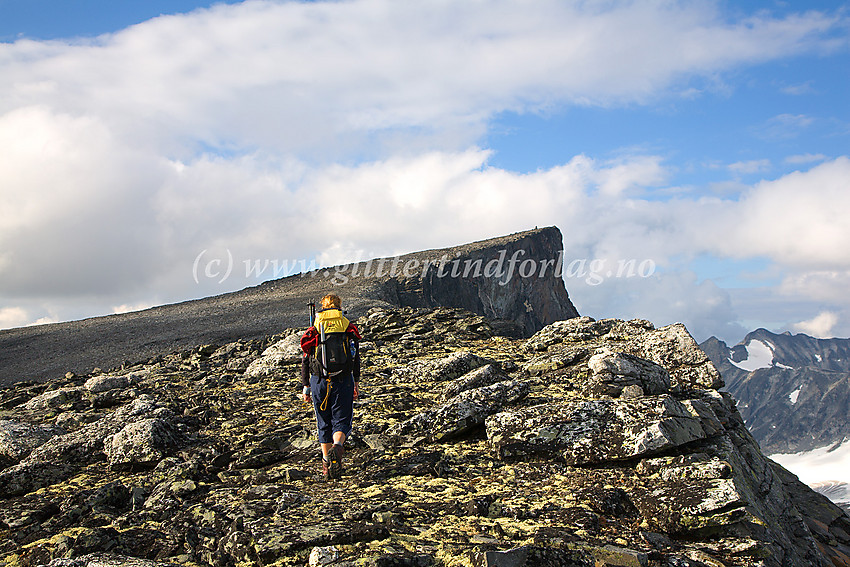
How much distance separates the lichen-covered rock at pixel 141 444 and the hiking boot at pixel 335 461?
11.2ft

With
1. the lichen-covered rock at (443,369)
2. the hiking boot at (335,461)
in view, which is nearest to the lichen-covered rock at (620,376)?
the lichen-covered rock at (443,369)

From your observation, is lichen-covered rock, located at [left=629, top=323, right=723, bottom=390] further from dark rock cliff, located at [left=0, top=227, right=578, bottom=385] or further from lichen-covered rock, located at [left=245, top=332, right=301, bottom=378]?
dark rock cliff, located at [left=0, top=227, right=578, bottom=385]

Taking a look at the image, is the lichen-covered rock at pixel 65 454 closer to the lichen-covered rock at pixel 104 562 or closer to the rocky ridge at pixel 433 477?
the rocky ridge at pixel 433 477

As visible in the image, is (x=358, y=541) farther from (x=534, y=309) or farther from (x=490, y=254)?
(x=534, y=309)

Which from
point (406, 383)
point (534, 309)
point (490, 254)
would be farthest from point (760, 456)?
point (534, 309)

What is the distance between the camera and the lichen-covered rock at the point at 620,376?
1105 cm

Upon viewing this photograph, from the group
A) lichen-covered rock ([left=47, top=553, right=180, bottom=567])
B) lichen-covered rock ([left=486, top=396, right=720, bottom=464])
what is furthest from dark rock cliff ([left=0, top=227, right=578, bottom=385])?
lichen-covered rock ([left=47, top=553, right=180, bottom=567])

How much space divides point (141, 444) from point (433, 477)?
5410 millimetres

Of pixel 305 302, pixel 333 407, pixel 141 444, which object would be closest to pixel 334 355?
pixel 333 407

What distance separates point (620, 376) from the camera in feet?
37.2

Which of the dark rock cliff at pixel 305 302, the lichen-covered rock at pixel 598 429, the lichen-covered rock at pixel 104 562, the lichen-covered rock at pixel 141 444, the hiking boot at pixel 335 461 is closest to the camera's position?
the lichen-covered rock at pixel 104 562

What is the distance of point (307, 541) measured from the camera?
6.24m

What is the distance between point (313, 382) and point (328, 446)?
1.07 m

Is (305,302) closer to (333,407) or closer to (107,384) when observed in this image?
(107,384)
